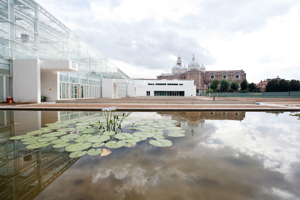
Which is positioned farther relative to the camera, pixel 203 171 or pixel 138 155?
pixel 138 155

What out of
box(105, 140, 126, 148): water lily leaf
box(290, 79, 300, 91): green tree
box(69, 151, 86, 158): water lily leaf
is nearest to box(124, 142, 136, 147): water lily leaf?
box(105, 140, 126, 148): water lily leaf

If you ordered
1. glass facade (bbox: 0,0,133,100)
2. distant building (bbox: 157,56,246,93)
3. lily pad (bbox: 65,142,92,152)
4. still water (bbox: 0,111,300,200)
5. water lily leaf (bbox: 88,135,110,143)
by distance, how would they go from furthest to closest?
distant building (bbox: 157,56,246,93) < glass facade (bbox: 0,0,133,100) < water lily leaf (bbox: 88,135,110,143) < lily pad (bbox: 65,142,92,152) < still water (bbox: 0,111,300,200)

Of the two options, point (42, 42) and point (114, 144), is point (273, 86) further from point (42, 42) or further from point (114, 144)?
point (114, 144)

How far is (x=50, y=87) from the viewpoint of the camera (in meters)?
17.3

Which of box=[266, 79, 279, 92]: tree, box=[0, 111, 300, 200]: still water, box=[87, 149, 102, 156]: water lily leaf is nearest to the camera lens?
box=[0, 111, 300, 200]: still water

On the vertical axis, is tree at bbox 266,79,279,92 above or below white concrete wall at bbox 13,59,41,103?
above

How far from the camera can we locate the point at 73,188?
2.14m

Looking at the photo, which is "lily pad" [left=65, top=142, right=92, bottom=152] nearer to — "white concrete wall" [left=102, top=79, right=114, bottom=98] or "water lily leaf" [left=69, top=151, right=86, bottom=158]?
"water lily leaf" [left=69, top=151, right=86, bottom=158]

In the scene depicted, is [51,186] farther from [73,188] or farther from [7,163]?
[7,163]

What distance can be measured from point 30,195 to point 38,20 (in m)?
18.7

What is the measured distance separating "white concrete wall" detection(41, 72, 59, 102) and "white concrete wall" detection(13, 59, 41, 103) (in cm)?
241

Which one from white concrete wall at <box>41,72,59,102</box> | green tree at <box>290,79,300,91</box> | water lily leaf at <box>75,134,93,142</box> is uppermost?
green tree at <box>290,79,300,91</box>

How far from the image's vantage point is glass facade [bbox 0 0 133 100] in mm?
13680

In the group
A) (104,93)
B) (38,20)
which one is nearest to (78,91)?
(104,93)
